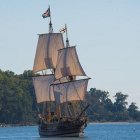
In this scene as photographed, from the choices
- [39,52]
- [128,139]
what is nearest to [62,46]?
[39,52]

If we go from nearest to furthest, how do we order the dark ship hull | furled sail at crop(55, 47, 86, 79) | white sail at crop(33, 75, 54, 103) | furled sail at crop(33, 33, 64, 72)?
1. the dark ship hull
2. furled sail at crop(55, 47, 86, 79)
3. white sail at crop(33, 75, 54, 103)
4. furled sail at crop(33, 33, 64, 72)

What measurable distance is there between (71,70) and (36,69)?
9.26 metres

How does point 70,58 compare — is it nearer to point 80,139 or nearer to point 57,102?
point 57,102

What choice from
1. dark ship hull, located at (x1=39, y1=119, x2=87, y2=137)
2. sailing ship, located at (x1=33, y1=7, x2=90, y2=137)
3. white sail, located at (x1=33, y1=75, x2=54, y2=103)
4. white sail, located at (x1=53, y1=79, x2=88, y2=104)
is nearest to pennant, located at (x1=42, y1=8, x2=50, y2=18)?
sailing ship, located at (x1=33, y1=7, x2=90, y2=137)

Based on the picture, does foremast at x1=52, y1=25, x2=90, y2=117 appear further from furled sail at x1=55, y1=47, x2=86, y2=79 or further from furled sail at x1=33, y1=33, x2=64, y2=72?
furled sail at x1=33, y1=33, x2=64, y2=72

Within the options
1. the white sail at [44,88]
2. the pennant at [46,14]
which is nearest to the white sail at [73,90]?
the white sail at [44,88]

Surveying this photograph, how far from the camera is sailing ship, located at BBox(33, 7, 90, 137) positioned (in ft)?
420

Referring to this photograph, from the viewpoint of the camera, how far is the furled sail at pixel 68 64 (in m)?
131

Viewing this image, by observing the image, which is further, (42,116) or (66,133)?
(42,116)

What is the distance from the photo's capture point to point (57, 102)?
5241 inches

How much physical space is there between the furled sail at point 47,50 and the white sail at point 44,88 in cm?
180


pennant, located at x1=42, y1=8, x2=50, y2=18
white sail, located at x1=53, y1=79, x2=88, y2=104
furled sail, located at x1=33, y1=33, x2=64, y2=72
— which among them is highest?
pennant, located at x1=42, y1=8, x2=50, y2=18

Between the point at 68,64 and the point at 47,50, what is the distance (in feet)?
33.8

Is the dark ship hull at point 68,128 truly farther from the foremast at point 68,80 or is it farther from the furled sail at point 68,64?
the furled sail at point 68,64
